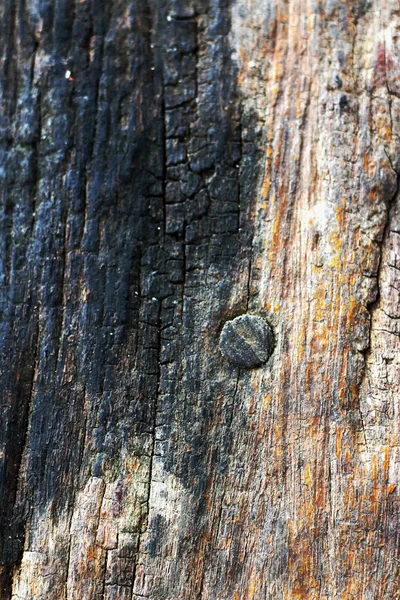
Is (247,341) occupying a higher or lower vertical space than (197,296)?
lower

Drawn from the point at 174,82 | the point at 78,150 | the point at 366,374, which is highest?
the point at 174,82

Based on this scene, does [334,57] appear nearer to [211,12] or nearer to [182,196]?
[211,12]

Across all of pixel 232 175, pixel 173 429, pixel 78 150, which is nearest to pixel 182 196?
pixel 232 175
